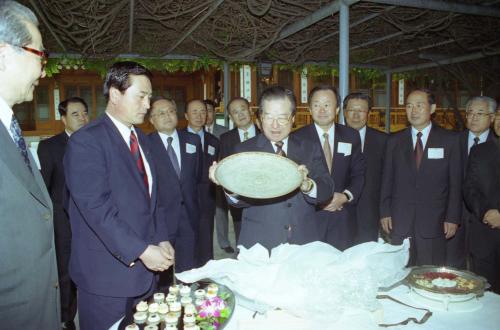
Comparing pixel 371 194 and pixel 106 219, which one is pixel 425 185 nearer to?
pixel 371 194

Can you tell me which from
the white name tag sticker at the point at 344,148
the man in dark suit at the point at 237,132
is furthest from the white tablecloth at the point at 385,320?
the man in dark suit at the point at 237,132

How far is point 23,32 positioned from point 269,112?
1176mm

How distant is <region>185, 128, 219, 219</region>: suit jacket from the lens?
4309 millimetres

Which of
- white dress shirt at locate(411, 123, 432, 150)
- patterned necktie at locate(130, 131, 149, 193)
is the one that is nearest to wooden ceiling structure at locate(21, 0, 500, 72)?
white dress shirt at locate(411, 123, 432, 150)

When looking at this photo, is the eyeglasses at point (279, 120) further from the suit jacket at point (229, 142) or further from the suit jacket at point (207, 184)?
the suit jacket at point (229, 142)

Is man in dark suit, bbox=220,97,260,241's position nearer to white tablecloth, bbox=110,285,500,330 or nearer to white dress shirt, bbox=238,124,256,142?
white dress shirt, bbox=238,124,256,142

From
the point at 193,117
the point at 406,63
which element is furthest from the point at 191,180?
the point at 406,63

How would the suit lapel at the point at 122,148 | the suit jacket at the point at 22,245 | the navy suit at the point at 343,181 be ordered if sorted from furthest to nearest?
the navy suit at the point at 343,181
the suit lapel at the point at 122,148
the suit jacket at the point at 22,245

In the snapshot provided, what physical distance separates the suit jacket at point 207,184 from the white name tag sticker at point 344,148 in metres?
1.72

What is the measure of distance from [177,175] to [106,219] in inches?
70.7

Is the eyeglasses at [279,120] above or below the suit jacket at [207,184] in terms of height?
above

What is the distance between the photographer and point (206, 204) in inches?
172

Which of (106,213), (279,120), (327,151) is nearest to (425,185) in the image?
(327,151)

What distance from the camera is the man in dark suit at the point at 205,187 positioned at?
4.16m
